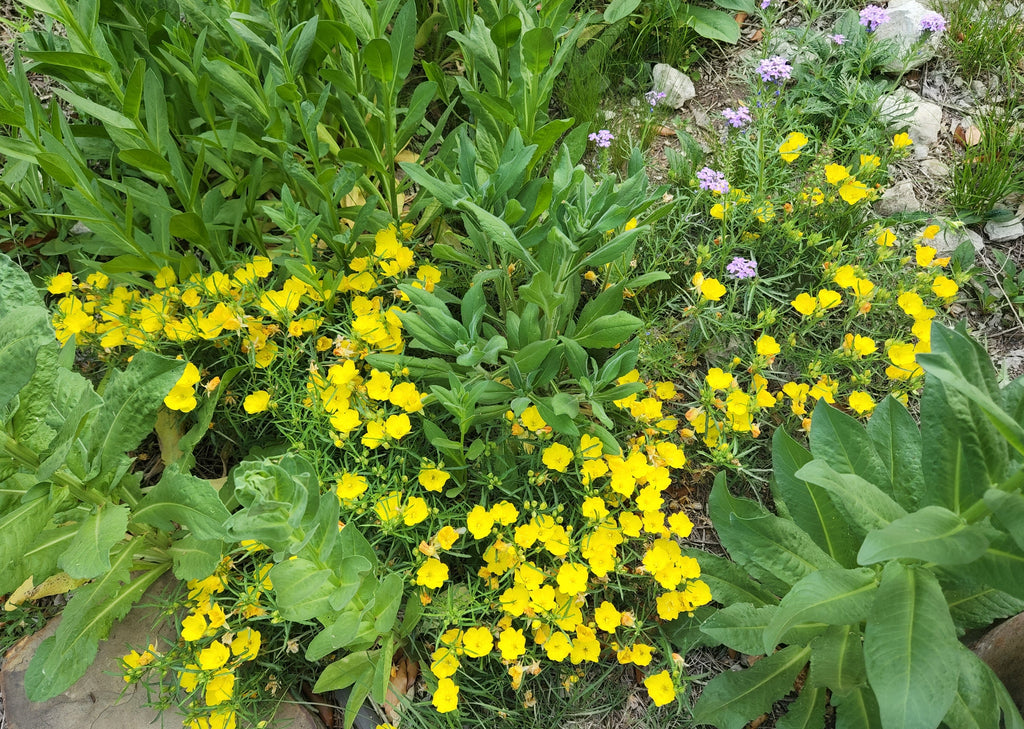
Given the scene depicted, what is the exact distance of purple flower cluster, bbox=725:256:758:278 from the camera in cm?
249

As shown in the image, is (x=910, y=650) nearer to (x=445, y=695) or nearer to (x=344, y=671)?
(x=445, y=695)

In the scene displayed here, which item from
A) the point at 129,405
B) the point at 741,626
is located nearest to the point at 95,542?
the point at 129,405

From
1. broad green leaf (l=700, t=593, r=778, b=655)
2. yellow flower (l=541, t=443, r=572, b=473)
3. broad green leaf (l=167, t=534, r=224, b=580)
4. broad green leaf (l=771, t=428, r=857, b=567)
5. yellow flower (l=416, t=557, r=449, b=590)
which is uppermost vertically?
broad green leaf (l=771, t=428, r=857, b=567)

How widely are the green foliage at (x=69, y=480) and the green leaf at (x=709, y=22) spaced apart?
2.79 meters

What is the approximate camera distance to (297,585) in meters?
1.62

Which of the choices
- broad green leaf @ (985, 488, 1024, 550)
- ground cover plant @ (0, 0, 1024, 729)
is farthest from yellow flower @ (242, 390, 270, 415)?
broad green leaf @ (985, 488, 1024, 550)

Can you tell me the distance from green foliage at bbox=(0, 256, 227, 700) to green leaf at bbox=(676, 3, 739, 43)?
279 centimetres

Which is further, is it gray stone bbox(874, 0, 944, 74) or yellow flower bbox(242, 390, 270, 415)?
gray stone bbox(874, 0, 944, 74)

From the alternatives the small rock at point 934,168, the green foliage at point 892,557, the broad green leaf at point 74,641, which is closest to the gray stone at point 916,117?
the small rock at point 934,168

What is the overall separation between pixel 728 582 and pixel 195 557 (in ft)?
5.16

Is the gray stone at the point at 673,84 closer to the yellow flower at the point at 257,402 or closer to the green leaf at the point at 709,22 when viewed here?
the green leaf at the point at 709,22

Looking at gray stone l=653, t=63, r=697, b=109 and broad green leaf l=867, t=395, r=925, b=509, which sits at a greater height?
gray stone l=653, t=63, r=697, b=109

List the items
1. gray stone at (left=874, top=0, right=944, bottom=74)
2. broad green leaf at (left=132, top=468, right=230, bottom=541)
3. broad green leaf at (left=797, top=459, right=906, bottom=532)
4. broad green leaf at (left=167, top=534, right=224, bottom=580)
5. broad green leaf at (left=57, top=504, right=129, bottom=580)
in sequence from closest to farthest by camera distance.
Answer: broad green leaf at (left=797, top=459, right=906, bottom=532) < broad green leaf at (left=57, top=504, right=129, bottom=580) < broad green leaf at (left=132, top=468, right=230, bottom=541) < broad green leaf at (left=167, top=534, right=224, bottom=580) < gray stone at (left=874, top=0, right=944, bottom=74)

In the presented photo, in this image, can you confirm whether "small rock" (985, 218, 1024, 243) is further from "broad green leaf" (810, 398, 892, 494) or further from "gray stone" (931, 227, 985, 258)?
"broad green leaf" (810, 398, 892, 494)
